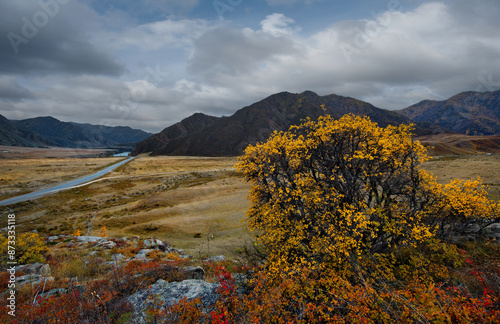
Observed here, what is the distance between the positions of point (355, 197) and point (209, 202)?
39517 millimetres

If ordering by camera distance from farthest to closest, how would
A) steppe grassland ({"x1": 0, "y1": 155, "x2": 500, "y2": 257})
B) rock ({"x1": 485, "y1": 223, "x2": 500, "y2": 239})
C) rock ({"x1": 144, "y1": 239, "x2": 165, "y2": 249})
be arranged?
steppe grassland ({"x1": 0, "y1": 155, "x2": 500, "y2": 257})
rock ({"x1": 144, "y1": 239, "x2": 165, "y2": 249})
rock ({"x1": 485, "y1": 223, "x2": 500, "y2": 239})

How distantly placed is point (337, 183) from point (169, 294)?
13.7m

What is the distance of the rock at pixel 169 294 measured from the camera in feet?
29.8

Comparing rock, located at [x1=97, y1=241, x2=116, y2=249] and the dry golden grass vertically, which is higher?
the dry golden grass

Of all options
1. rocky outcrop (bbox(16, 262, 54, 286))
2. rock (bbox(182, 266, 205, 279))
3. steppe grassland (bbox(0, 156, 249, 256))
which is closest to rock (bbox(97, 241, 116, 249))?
rocky outcrop (bbox(16, 262, 54, 286))

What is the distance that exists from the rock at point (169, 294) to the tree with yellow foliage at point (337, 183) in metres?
6.11

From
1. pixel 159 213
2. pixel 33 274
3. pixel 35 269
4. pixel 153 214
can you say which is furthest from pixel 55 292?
pixel 159 213

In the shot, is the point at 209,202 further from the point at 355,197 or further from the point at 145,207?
the point at 355,197

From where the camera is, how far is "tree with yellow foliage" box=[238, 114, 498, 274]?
1573 cm

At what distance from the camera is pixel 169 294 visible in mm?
10062

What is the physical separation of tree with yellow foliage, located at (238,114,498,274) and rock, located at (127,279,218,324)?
6113 millimetres

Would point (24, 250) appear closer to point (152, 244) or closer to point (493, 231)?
point (152, 244)

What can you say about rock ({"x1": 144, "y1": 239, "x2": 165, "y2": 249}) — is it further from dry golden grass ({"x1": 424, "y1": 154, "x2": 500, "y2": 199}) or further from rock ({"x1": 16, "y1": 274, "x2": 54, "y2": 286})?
dry golden grass ({"x1": 424, "y1": 154, "x2": 500, "y2": 199})

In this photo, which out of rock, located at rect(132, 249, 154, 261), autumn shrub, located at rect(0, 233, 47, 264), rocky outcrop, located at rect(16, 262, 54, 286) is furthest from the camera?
rock, located at rect(132, 249, 154, 261)
